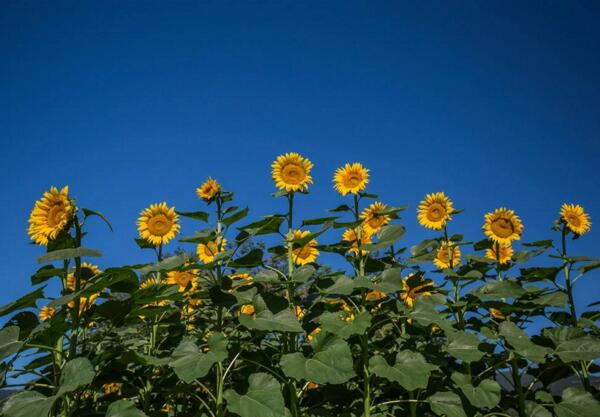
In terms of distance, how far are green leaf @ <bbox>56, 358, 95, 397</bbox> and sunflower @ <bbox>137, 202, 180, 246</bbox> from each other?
150 centimetres

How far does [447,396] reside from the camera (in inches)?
134

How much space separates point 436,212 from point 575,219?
1239 millimetres

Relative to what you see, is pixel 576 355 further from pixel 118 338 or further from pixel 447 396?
pixel 118 338

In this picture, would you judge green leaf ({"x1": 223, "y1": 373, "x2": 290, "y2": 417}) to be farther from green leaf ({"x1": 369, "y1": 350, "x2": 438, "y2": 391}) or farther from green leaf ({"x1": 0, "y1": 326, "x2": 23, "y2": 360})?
green leaf ({"x1": 0, "y1": 326, "x2": 23, "y2": 360})

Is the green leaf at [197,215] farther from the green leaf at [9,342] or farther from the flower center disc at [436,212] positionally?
the flower center disc at [436,212]

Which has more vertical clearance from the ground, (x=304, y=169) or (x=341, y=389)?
(x=304, y=169)

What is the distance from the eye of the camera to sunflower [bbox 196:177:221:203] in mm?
3848

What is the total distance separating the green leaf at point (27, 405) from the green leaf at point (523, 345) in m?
2.58

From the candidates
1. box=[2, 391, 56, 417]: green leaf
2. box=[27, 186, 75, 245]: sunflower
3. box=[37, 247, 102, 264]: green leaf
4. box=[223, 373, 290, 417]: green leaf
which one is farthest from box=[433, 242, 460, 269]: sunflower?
box=[2, 391, 56, 417]: green leaf

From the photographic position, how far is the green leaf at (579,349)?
11.6ft

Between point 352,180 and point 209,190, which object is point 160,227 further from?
point 352,180

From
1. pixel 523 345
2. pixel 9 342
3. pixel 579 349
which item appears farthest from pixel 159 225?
pixel 579 349

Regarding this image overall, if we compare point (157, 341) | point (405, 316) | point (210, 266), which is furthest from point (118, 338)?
point (405, 316)

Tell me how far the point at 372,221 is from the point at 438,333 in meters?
1.06
